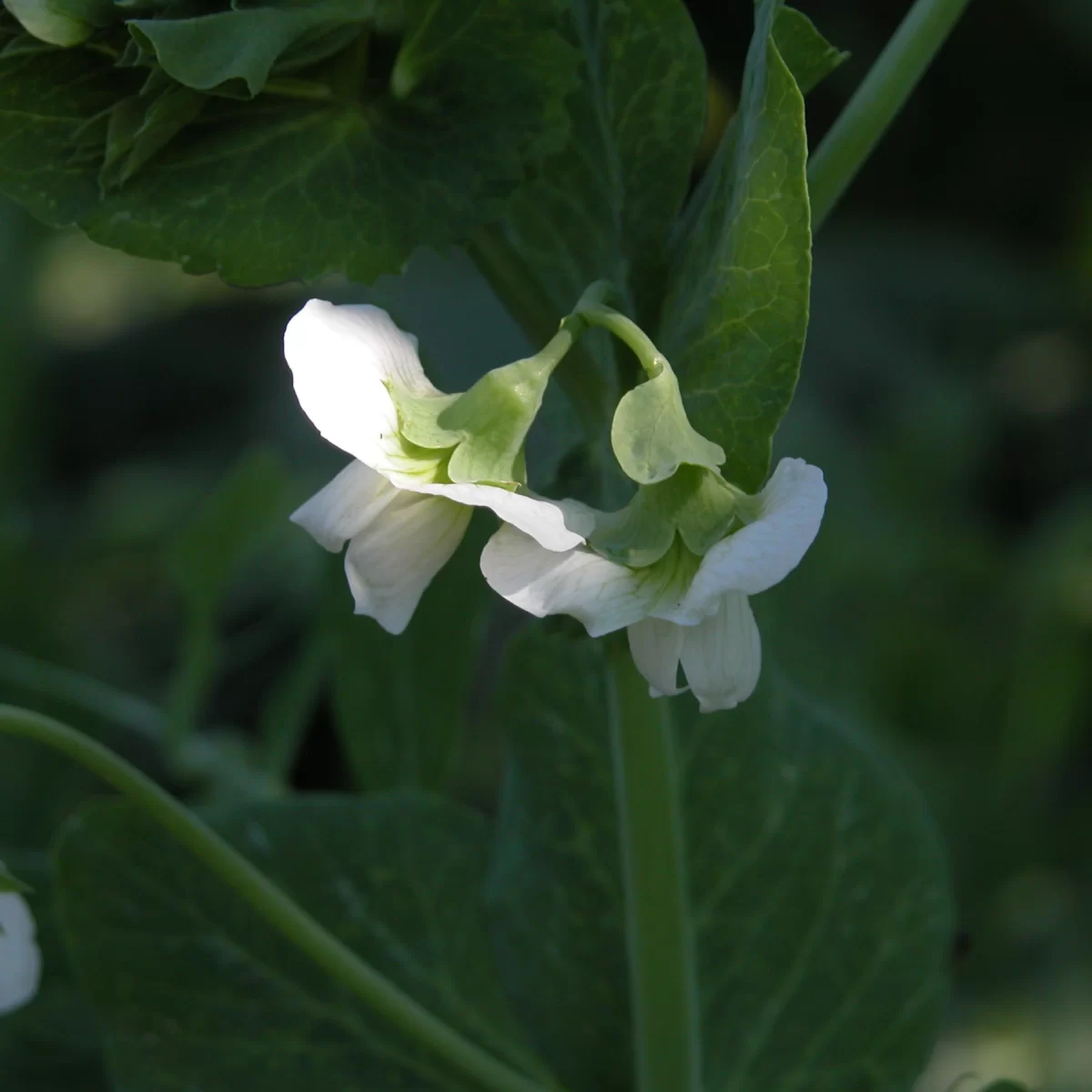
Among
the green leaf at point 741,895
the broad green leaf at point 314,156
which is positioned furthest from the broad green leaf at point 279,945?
the broad green leaf at point 314,156

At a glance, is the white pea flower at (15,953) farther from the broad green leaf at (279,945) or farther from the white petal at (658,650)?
the white petal at (658,650)

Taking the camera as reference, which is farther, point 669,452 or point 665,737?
point 665,737

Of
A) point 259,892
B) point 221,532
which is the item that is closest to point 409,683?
point 221,532

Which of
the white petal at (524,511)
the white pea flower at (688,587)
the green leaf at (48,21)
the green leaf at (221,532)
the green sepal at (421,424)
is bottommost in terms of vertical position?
the green leaf at (221,532)

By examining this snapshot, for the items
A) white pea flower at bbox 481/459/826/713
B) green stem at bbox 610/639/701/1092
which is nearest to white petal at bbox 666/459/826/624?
white pea flower at bbox 481/459/826/713

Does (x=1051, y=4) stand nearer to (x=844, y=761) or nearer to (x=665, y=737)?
(x=844, y=761)

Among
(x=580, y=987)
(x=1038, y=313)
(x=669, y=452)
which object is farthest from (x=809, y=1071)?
(x=1038, y=313)

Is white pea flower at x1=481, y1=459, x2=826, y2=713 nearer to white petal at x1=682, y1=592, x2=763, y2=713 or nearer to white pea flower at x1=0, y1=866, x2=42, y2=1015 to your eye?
white petal at x1=682, y1=592, x2=763, y2=713
